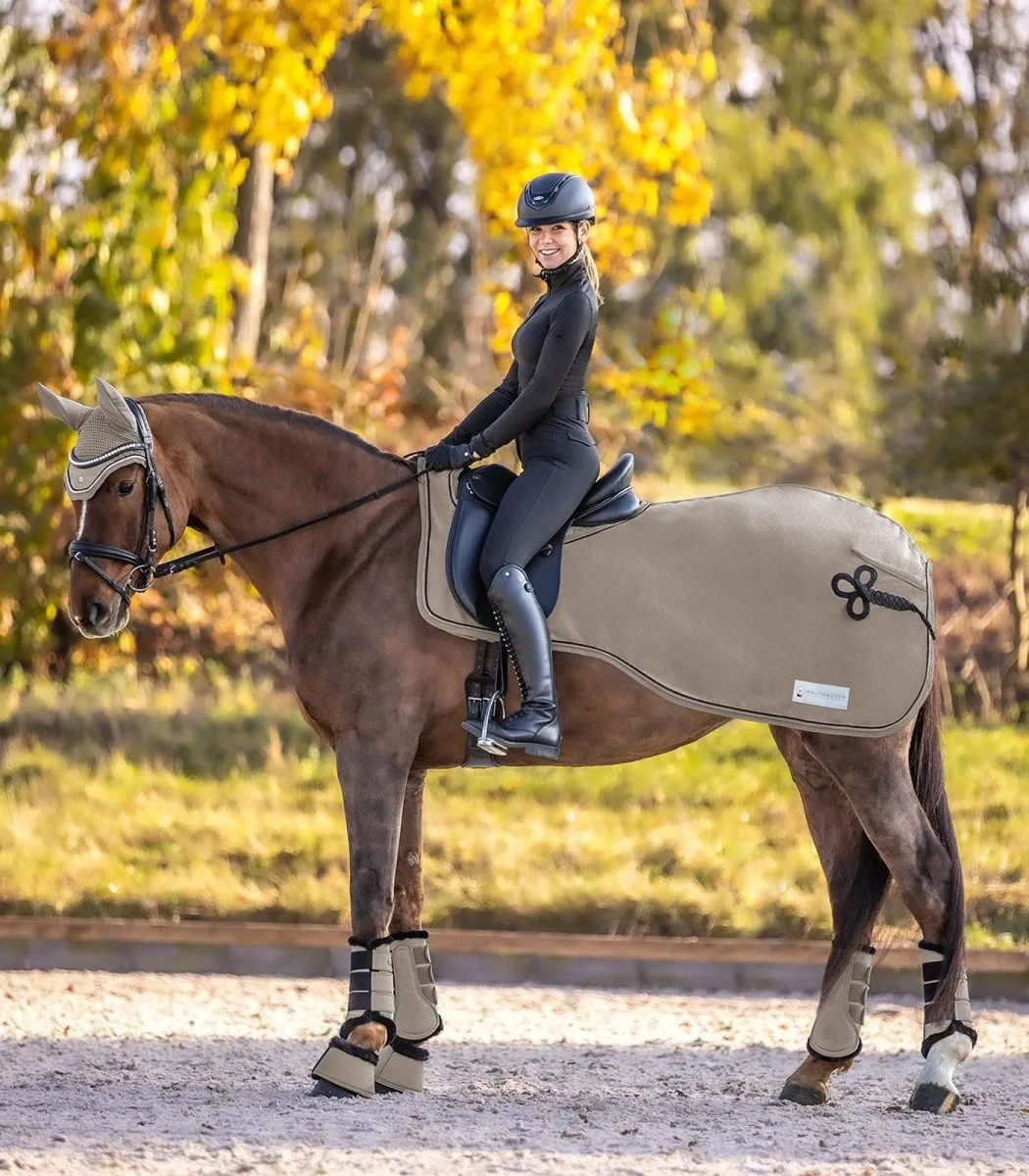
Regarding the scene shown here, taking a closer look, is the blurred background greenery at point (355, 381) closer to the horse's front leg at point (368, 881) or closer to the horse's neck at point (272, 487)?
the horse's front leg at point (368, 881)

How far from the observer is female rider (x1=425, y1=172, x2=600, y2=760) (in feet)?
17.1

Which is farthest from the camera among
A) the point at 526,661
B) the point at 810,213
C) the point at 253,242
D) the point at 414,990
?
the point at 810,213

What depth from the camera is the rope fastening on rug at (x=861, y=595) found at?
5480 millimetres

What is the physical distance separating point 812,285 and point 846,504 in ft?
64.3

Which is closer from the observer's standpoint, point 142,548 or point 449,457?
point 142,548

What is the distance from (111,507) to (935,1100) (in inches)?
130

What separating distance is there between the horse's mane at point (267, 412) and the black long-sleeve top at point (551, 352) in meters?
0.43

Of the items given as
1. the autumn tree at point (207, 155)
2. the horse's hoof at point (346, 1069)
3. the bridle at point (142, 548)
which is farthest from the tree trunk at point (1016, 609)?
the bridle at point (142, 548)

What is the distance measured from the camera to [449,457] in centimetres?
545

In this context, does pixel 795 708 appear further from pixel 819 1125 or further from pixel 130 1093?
pixel 130 1093

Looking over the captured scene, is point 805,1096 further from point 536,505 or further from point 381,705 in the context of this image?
point 536,505

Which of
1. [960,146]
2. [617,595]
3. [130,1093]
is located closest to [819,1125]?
[617,595]

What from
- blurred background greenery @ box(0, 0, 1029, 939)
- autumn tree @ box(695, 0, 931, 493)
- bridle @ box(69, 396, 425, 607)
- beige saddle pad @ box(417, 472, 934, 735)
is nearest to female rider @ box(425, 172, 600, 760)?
beige saddle pad @ box(417, 472, 934, 735)

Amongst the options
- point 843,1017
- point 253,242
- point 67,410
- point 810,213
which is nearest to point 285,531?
point 67,410
